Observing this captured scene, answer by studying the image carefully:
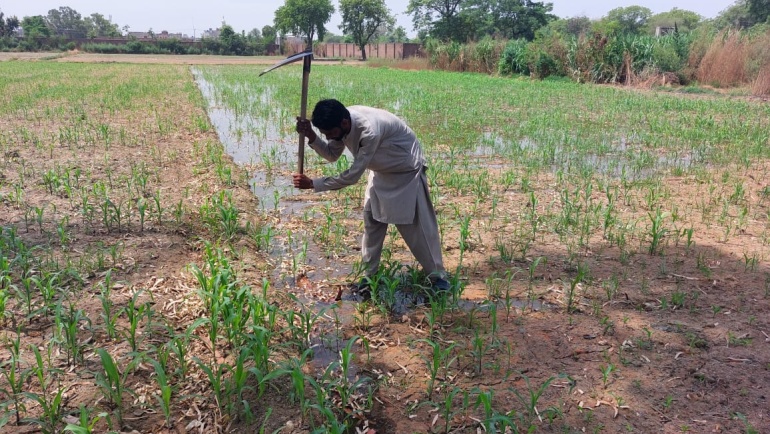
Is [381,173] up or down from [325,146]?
down

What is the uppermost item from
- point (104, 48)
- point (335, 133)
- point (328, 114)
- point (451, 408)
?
point (104, 48)

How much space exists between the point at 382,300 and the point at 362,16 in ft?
212

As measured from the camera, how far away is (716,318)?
11.1 feet

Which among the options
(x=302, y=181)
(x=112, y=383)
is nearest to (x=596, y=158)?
(x=302, y=181)

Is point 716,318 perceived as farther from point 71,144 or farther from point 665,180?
point 71,144

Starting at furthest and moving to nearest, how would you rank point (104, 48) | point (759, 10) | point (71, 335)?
point (104, 48), point (759, 10), point (71, 335)

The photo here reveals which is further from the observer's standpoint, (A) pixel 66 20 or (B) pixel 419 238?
(A) pixel 66 20

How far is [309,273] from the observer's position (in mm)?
4215

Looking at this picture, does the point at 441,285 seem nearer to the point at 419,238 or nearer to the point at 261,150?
the point at 419,238

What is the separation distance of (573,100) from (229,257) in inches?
508

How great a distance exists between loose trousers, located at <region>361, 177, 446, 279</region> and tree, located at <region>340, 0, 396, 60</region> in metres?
62.2

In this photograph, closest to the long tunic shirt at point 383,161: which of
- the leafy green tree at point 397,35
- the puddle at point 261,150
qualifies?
the puddle at point 261,150

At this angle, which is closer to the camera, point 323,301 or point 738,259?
point 323,301

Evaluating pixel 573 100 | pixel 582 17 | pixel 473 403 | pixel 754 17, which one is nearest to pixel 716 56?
pixel 573 100
